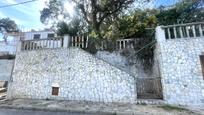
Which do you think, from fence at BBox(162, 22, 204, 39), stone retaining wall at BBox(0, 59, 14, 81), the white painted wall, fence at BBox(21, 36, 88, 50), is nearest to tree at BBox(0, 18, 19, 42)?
the white painted wall

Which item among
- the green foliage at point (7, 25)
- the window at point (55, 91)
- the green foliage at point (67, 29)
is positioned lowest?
the window at point (55, 91)

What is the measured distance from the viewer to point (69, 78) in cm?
865

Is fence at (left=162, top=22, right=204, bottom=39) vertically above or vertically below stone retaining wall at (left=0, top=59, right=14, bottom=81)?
above

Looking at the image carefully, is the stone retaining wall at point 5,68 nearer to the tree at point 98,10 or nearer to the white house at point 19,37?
the white house at point 19,37

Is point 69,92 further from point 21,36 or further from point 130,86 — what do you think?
point 21,36

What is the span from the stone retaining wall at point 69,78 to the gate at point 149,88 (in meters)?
0.62

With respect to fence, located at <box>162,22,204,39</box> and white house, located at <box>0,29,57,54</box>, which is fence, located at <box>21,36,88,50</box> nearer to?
fence, located at <box>162,22,204,39</box>

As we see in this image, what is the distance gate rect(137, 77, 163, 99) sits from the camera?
25.1 ft

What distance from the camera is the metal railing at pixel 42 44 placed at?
382 inches

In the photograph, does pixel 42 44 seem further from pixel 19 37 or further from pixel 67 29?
pixel 19 37

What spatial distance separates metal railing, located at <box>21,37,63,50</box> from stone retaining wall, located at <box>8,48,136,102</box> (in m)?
0.44

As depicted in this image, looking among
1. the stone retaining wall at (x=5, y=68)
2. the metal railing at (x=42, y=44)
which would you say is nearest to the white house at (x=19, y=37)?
the stone retaining wall at (x=5, y=68)

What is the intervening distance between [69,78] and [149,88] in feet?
14.8

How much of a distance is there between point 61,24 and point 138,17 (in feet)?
20.8
